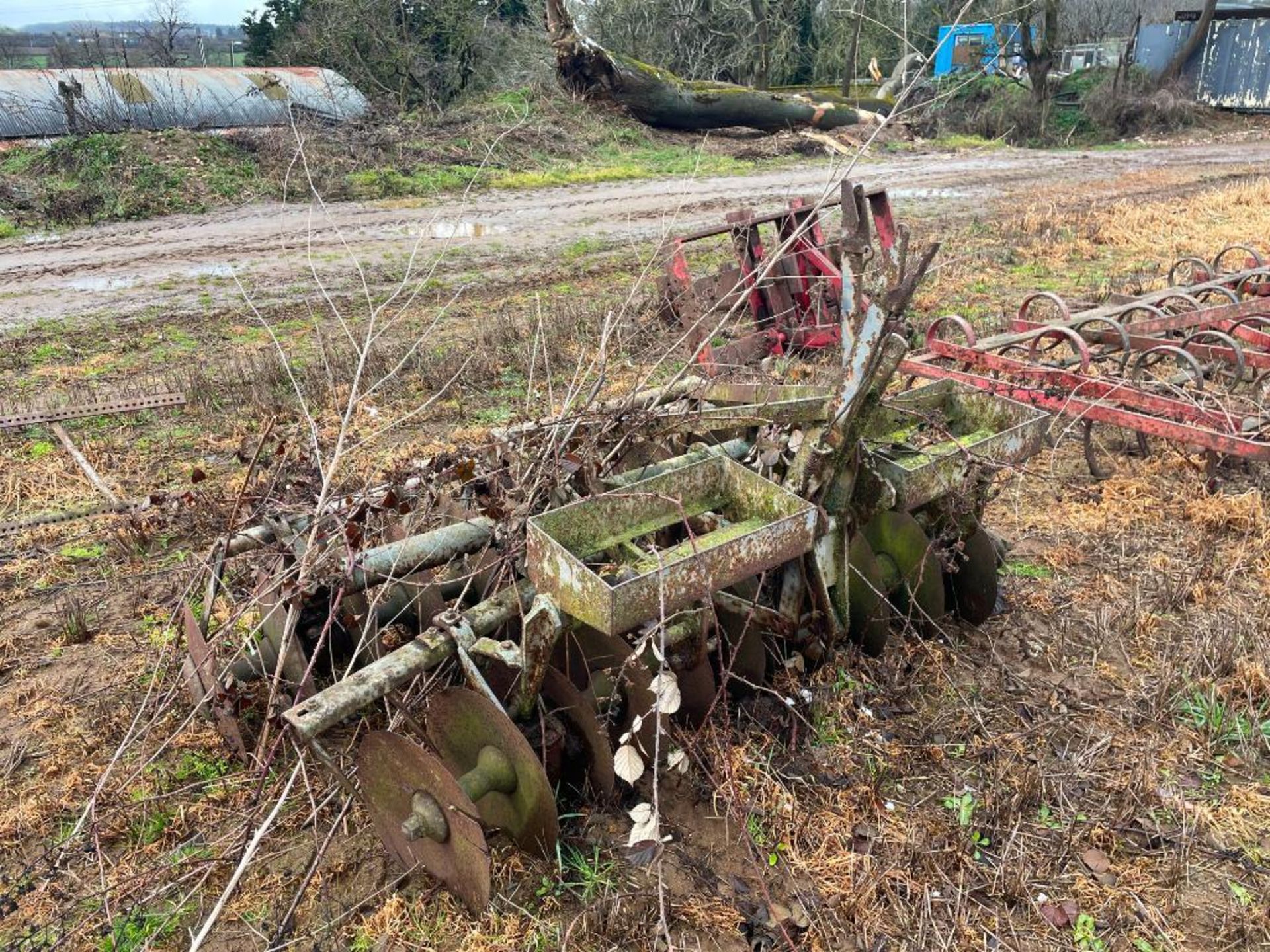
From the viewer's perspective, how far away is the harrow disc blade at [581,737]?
3.14 m

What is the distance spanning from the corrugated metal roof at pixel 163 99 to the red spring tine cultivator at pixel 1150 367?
1276 centimetres

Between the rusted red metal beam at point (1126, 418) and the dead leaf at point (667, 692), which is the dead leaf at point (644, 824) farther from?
the rusted red metal beam at point (1126, 418)

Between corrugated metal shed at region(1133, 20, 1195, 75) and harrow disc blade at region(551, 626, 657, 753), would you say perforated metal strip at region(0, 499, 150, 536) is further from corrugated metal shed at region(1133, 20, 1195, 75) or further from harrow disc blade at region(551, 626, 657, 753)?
corrugated metal shed at region(1133, 20, 1195, 75)

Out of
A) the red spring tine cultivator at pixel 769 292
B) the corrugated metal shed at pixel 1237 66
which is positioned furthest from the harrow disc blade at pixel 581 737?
the corrugated metal shed at pixel 1237 66

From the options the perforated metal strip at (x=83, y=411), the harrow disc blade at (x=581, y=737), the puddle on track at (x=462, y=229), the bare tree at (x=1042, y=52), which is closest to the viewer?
the harrow disc blade at (x=581, y=737)

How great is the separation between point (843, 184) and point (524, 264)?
8.56m

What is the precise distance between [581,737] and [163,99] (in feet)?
54.8

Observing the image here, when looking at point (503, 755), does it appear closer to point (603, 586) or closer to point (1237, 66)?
point (603, 586)

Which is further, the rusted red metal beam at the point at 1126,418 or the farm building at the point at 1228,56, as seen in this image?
the farm building at the point at 1228,56

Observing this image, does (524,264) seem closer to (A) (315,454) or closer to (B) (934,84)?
(A) (315,454)

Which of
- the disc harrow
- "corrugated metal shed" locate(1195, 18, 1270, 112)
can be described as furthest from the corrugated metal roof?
"corrugated metal shed" locate(1195, 18, 1270, 112)

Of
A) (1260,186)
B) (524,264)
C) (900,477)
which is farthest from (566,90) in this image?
(900,477)

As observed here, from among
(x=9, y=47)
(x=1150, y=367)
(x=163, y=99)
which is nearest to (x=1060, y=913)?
(x=1150, y=367)

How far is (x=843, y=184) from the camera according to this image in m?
3.05
